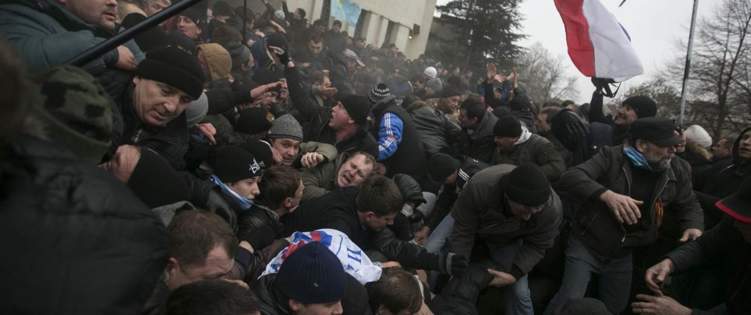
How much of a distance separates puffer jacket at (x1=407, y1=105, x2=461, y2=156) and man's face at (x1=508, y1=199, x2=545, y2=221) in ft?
7.12

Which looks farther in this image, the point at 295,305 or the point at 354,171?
the point at 354,171

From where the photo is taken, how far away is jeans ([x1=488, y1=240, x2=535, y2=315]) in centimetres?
379

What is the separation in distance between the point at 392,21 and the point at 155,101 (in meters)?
28.7

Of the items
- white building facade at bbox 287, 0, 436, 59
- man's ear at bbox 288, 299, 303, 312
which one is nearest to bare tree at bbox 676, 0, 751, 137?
white building facade at bbox 287, 0, 436, 59

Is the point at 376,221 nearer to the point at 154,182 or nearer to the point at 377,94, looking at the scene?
the point at 154,182

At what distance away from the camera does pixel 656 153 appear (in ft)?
12.3

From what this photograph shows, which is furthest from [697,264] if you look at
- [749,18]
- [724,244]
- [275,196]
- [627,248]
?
[749,18]

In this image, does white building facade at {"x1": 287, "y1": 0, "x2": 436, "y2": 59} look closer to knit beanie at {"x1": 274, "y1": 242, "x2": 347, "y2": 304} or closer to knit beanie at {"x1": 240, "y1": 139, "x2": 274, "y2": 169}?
knit beanie at {"x1": 240, "y1": 139, "x2": 274, "y2": 169}

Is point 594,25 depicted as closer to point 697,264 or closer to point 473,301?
point 697,264

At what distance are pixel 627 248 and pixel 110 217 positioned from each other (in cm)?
393

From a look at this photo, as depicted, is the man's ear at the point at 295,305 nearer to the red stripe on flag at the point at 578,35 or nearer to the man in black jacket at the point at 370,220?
the man in black jacket at the point at 370,220

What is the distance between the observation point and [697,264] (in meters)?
3.60

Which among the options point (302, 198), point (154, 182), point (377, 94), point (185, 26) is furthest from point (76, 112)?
point (185, 26)

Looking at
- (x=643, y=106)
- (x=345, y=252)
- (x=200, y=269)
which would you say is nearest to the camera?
(x=200, y=269)
